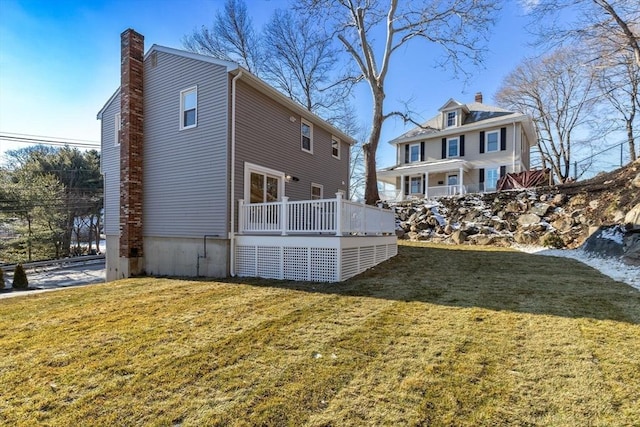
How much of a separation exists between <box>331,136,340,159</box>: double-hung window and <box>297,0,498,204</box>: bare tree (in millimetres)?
1546

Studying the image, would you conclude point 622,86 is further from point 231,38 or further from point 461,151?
point 231,38

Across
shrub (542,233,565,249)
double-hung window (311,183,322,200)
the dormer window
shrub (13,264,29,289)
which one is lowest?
shrub (13,264,29,289)

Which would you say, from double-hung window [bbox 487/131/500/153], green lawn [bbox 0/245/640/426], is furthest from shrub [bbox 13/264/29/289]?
double-hung window [bbox 487/131/500/153]

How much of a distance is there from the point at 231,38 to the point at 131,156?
14.4 meters

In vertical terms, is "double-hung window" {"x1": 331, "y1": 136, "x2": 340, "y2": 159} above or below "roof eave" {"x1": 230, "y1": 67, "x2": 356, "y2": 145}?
below

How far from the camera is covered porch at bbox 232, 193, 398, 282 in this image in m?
7.37

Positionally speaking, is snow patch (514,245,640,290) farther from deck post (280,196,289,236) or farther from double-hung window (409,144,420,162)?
double-hung window (409,144,420,162)

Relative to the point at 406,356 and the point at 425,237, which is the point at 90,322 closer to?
the point at 406,356

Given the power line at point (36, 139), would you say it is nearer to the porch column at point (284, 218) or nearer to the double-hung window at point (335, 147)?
the double-hung window at point (335, 147)

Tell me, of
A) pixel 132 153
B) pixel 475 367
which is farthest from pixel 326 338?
pixel 132 153

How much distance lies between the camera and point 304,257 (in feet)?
25.1

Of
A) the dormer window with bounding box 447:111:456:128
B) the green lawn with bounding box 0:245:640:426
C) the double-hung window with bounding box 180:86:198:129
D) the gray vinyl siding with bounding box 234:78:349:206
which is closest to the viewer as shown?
the green lawn with bounding box 0:245:640:426

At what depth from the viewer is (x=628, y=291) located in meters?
5.66

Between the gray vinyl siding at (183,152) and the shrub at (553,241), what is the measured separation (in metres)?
11.4
